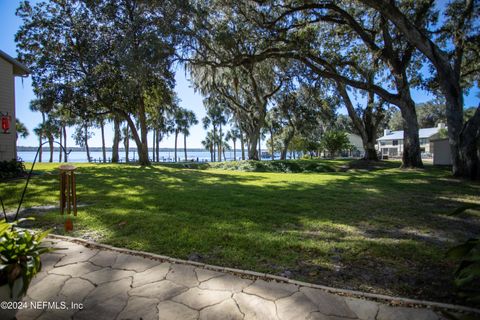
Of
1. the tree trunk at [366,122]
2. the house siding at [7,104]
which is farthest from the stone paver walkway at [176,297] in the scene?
the tree trunk at [366,122]

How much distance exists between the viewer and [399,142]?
50812 millimetres

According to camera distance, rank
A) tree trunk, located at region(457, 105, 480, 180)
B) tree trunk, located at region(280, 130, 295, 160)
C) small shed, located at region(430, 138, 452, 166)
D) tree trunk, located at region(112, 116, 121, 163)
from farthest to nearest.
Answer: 1. tree trunk, located at region(280, 130, 295, 160)
2. tree trunk, located at region(112, 116, 121, 163)
3. small shed, located at region(430, 138, 452, 166)
4. tree trunk, located at region(457, 105, 480, 180)

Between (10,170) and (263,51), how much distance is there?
12173 millimetres

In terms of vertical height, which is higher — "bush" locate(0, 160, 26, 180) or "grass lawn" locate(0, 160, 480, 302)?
"bush" locate(0, 160, 26, 180)

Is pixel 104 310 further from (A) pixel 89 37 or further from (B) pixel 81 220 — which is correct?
(A) pixel 89 37

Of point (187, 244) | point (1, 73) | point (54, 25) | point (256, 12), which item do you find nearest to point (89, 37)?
point (54, 25)

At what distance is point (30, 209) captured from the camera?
217 inches

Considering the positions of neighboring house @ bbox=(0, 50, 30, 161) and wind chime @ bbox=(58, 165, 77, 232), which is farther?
neighboring house @ bbox=(0, 50, 30, 161)

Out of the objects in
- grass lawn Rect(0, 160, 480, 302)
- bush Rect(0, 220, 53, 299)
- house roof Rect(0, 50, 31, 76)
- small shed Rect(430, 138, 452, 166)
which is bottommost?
grass lawn Rect(0, 160, 480, 302)

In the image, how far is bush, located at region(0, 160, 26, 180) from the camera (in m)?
10.1

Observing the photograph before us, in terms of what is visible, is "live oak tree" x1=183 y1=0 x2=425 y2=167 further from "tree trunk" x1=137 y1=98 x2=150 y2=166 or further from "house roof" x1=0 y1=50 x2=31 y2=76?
"house roof" x1=0 y1=50 x2=31 y2=76

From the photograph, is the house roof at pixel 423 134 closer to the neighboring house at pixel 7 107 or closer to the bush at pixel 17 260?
the neighboring house at pixel 7 107

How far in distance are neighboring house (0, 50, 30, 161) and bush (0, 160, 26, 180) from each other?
918mm

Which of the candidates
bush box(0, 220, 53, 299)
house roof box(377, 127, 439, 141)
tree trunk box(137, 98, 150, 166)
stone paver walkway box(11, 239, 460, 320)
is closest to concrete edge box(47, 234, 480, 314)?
stone paver walkway box(11, 239, 460, 320)
